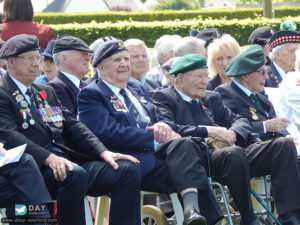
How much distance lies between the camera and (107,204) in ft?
22.6

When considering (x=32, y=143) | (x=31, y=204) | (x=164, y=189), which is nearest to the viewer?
(x=31, y=204)

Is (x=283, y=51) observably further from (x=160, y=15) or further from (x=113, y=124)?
(x=160, y=15)

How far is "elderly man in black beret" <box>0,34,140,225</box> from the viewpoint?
232 inches

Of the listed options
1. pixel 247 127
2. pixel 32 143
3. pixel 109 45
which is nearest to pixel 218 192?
pixel 247 127

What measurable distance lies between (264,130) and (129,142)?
70.9 inches

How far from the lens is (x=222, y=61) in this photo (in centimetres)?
901

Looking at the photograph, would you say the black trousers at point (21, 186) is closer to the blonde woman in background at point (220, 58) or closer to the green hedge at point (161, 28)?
the blonde woman in background at point (220, 58)

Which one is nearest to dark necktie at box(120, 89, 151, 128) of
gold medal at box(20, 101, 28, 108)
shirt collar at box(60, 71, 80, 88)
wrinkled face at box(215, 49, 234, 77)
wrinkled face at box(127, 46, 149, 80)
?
shirt collar at box(60, 71, 80, 88)

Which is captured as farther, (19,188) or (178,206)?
(178,206)

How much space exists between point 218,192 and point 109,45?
2.28m

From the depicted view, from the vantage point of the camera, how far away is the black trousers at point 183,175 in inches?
245

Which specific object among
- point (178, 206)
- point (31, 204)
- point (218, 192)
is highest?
point (31, 204)

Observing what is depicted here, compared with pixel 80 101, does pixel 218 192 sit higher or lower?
lower

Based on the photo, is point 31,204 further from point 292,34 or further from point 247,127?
point 292,34
